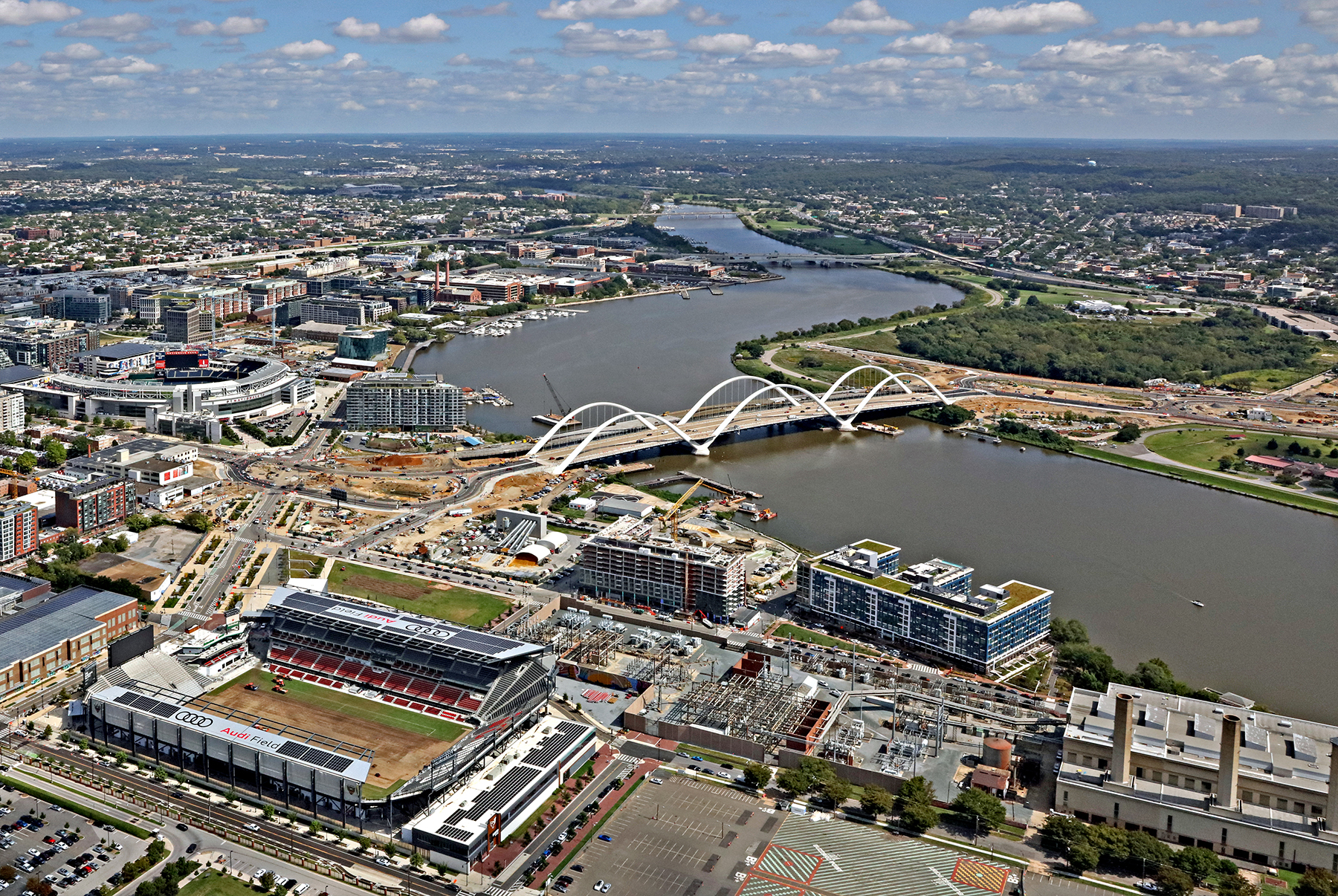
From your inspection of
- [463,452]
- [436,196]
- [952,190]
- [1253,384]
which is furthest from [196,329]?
[952,190]

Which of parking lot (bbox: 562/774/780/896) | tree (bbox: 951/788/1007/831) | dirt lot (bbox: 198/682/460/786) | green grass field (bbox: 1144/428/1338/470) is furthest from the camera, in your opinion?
green grass field (bbox: 1144/428/1338/470)

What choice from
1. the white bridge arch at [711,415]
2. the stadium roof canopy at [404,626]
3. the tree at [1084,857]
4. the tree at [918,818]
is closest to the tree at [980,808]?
the tree at [918,818]

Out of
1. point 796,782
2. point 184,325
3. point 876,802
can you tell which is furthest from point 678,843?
point 184,325

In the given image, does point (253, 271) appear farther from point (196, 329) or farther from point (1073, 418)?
point (1073, 418)

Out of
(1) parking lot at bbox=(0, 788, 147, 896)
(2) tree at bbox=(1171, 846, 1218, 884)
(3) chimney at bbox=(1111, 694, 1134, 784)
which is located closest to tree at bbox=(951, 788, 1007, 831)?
(3) chimney at bbox=(1111, 694, 1134, 784)

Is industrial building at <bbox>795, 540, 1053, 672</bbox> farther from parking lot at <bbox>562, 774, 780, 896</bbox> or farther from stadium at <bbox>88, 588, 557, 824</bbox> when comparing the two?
stadium at <bbox>88, 588, 557, 824</bbox>
